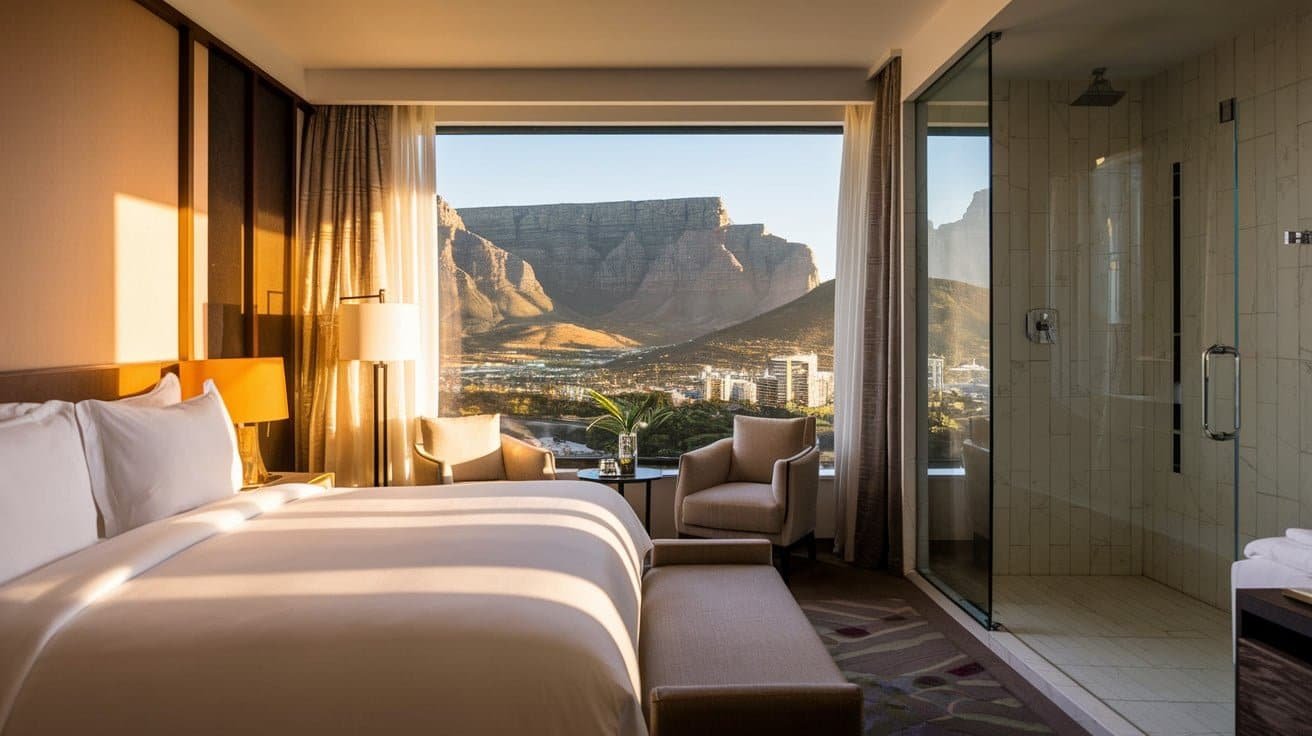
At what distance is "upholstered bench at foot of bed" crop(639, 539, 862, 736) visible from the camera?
6.27 feet

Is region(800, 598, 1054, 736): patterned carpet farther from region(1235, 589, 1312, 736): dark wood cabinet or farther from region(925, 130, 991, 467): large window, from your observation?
region(925, 130, 991, 467): large window

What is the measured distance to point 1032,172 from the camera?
14.4 feet

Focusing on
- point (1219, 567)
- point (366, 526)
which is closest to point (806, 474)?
point (1219, 567)

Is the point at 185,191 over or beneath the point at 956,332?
over

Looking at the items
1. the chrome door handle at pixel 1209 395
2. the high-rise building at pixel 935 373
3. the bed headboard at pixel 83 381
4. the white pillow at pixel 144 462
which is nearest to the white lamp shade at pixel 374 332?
the bed headboard at pixel 83 381

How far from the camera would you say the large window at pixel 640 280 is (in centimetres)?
589

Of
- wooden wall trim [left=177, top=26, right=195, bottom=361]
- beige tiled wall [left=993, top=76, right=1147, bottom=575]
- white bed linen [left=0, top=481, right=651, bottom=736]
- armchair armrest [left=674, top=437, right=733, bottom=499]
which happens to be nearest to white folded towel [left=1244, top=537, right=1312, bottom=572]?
beige tiled wall [left=993, top=76, right=1147, bottom=575]

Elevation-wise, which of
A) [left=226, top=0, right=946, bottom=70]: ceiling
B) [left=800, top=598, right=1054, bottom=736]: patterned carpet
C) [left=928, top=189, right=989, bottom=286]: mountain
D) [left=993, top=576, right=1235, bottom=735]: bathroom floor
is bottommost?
[left=800, top=598, right=1054, bottom=736]: patterned carpet

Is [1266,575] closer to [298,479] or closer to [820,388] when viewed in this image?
[820,388]

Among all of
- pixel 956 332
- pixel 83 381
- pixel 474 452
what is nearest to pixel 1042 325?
pixel 956 332

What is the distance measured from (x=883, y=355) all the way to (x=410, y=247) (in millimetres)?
2822

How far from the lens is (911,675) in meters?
3.32

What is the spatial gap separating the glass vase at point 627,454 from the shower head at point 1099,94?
281cm

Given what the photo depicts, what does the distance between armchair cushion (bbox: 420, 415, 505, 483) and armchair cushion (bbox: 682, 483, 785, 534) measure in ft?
3.72
